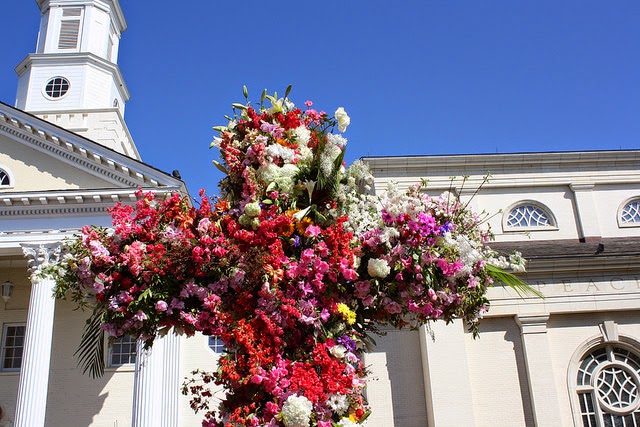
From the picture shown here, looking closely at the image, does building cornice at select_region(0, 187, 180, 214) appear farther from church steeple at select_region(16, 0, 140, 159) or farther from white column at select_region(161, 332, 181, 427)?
church steeple at select_region(16, 0, 140, 159)

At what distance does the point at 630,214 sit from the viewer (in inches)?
699

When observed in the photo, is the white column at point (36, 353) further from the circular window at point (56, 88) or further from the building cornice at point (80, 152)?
the circular window at point (56, 88)

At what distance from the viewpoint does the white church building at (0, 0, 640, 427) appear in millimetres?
14609

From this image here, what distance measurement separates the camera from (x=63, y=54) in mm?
24172

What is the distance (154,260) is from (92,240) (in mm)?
550

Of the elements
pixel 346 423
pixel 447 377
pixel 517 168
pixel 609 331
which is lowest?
pixel 346 423

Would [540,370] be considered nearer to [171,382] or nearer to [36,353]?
[171,382]

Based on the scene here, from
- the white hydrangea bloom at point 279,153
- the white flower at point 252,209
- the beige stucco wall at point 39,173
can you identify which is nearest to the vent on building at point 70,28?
the beige stucco wall at point 39,173

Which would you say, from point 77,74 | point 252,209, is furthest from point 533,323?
point 77,74

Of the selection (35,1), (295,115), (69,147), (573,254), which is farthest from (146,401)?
(35,1)

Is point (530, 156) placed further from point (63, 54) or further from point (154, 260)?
point (63, 54)

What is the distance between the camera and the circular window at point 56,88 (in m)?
24.1

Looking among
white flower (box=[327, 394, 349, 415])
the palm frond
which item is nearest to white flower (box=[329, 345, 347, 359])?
white flower (box=[327, 394, 349, 415])

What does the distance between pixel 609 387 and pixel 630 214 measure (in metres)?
5.35
